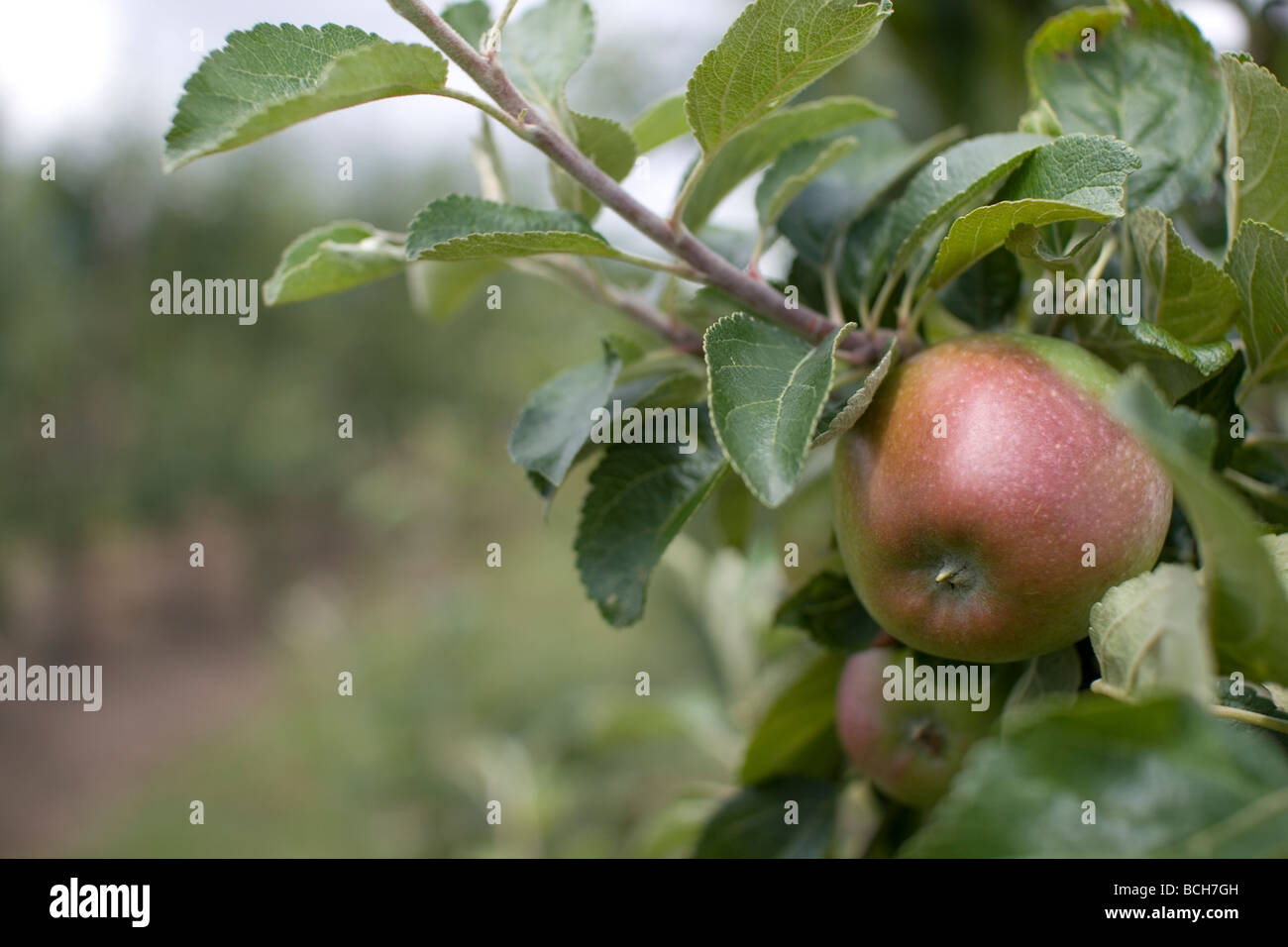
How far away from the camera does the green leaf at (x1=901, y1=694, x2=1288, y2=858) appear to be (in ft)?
0.93

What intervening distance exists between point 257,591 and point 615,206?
6.12 m

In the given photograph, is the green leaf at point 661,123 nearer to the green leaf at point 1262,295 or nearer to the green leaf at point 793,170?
the green leaf at point 793,170

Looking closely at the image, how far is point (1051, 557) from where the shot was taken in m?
0.42

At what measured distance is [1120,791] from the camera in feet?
0.96

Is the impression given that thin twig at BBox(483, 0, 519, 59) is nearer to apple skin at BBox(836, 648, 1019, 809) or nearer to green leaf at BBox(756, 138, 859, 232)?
green leaf at BBox(756, 138, 859, 232)

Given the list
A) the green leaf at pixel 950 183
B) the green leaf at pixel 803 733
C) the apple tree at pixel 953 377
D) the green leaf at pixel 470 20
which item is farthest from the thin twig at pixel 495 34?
the green leaf at pixel 803 733

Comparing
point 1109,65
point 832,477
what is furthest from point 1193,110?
point 832,477

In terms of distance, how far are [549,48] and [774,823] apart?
1.78 feet

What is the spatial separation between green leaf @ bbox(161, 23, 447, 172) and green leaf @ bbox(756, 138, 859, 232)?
0.71 ft

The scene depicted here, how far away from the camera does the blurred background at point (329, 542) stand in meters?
1.53

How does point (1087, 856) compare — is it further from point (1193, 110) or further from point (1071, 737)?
point (1193, 110)

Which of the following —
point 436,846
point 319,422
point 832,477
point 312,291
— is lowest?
point 436,846

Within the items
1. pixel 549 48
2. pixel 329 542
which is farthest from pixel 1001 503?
pixel 329 542

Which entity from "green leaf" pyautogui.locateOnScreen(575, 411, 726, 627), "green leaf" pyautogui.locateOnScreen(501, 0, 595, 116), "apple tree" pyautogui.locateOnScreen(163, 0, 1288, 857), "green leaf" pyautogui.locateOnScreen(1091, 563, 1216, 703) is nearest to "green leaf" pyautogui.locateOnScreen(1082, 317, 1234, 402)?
"apple tree" pyautogui.locateOnScreen(163, 0, 1288, 857)
